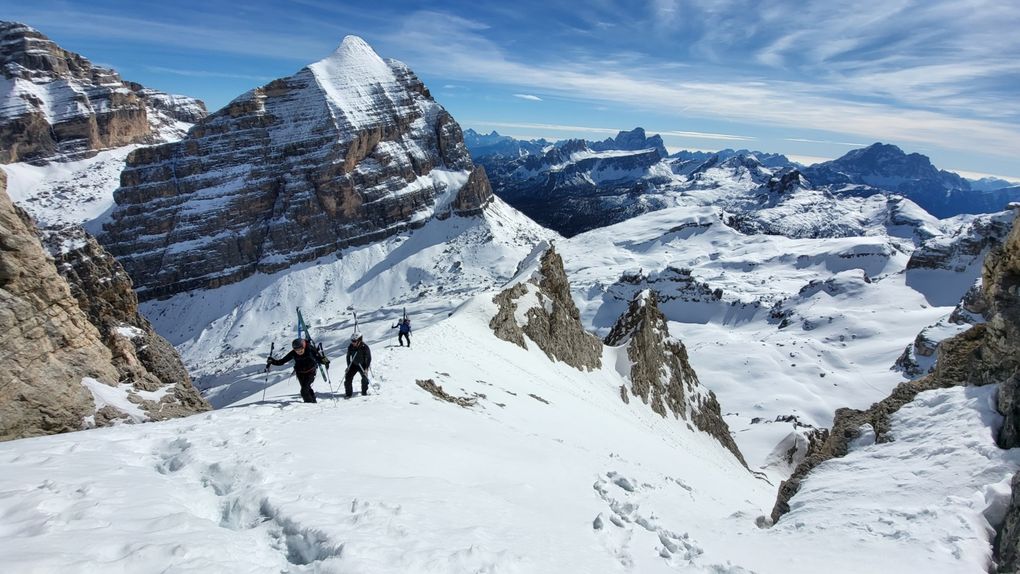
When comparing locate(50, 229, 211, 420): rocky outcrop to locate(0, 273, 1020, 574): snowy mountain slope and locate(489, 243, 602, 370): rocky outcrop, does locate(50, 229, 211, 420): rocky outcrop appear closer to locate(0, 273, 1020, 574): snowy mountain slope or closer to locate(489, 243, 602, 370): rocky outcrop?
locate(0, 273, 1020, 574): snowy mountain slope

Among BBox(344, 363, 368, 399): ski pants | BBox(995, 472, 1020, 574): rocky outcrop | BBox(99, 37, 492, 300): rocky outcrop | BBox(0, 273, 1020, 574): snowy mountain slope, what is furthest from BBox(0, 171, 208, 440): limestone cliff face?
BBox(99, 37, 492, 300): rocky outcrop

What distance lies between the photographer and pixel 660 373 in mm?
48125

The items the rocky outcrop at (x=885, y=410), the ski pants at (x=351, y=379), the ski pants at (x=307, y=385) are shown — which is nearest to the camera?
the rocky outcrop at (x=885, y=410)

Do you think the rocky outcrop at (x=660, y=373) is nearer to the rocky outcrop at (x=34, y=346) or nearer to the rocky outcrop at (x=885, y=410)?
the rocky outcrop at (x=885, y=410)

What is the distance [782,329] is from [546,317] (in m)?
128

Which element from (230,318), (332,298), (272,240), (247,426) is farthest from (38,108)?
(247,426)

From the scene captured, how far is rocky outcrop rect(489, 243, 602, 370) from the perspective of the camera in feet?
120

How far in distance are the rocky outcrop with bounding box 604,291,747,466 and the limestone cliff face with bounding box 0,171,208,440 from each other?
34.0m

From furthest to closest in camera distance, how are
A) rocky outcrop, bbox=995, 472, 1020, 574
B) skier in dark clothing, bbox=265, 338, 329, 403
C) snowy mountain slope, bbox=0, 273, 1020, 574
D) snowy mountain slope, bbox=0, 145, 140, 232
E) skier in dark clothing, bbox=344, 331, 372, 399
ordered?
snowy mountain slope, bbox=0, 145, 140, 232 → skier in dark clothing, bbox=344, 331, 372, 399 → skier in dark clothing, bbox=265, 338, 329, 403 → rocky outcrop, bbox=995, 472, 1020, 574 → snowy mountain slope, bbox=0, 273, 1020, 574

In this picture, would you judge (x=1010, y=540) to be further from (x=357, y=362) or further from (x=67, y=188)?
(x=67, y=188)

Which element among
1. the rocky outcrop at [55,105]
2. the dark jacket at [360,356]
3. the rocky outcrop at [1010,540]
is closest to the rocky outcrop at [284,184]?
the rocky outcrop at [55,105]

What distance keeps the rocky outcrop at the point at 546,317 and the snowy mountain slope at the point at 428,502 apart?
20.0 m

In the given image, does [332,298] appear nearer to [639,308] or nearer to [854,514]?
[639,308]

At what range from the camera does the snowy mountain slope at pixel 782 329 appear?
8838cm
